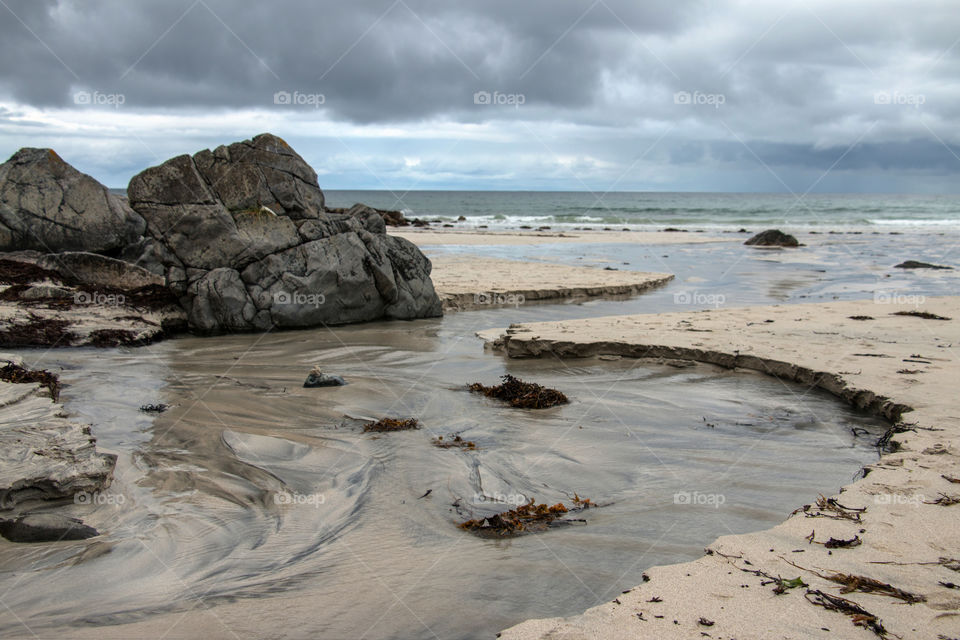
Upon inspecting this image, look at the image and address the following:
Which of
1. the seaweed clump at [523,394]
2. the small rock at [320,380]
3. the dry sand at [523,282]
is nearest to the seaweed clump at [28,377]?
the small rock at [320,380]

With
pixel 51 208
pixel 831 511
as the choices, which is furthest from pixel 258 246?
pixel 831 511

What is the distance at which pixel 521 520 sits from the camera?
13.6ft

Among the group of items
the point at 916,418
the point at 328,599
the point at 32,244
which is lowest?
the point at 328,599

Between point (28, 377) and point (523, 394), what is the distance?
4.68 metres

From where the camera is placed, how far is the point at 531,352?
8.55 m

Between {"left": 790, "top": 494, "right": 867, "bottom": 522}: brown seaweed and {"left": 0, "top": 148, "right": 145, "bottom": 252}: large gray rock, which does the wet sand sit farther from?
{"left": 0, "top": 148, "right": 145, "bottom": 252}: large gray rock

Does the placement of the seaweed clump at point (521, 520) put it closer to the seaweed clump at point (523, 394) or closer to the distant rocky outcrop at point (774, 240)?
the seaweed clump at point (523, 394)

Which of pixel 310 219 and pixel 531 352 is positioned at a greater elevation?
pixel 310 219

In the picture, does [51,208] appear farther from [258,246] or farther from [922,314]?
[922,314]

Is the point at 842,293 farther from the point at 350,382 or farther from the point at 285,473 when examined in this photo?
the point at 285,473

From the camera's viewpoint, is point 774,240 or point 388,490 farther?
point 774,240

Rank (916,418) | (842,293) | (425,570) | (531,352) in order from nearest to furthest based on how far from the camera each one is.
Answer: (425,570), (916,418), (531,352), (842,293)

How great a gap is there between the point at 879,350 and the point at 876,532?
4.96m

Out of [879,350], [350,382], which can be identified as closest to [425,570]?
[350,382]
